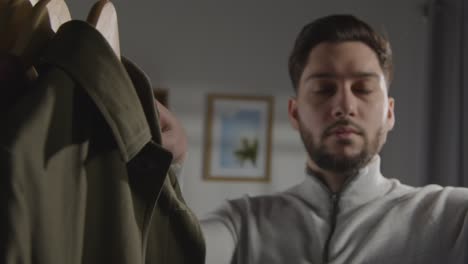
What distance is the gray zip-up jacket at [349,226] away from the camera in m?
1.02

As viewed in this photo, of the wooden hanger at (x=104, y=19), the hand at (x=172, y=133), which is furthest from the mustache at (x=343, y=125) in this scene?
the wooden hanger at (x=104, y=19)

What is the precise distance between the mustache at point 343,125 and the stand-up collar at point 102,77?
0.56 metres

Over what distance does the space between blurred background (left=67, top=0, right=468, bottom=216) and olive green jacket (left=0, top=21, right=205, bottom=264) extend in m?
2.52

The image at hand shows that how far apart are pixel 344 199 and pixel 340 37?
344 millimetres

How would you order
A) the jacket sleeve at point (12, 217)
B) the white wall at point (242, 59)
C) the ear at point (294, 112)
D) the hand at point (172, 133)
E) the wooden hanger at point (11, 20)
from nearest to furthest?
the jacket sleeve at point (12, 217)
the wooden hanger at point (11, 20)
the hand at point (172, 133)
the ear at point (294, 112)
the white wall at point (242, 59)

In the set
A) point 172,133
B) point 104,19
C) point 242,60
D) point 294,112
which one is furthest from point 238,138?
point 104,19

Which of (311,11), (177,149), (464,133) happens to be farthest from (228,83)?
(177,149)

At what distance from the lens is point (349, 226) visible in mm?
1071

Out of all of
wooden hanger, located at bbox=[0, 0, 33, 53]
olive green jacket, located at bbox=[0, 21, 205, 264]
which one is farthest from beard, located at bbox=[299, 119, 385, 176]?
wooden hanger, located at bbox=[0, 0, 33, 53]

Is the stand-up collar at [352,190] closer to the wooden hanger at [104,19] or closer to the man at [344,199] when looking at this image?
the man at [344,199]

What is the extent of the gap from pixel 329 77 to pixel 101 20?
22.2 inches

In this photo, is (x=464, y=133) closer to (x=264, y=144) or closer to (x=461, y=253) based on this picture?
(x=264, y=144)

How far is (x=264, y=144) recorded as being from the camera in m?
3.23

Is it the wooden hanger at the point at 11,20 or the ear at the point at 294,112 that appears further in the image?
the ear at the point at 294,112
